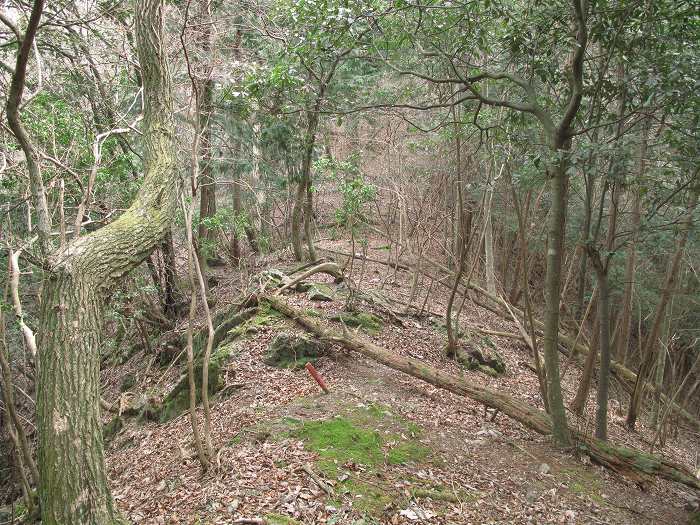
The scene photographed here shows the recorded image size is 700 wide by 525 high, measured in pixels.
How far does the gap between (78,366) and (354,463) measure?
2.71 m

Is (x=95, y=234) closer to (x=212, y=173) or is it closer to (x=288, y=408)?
(x=288, y=408)

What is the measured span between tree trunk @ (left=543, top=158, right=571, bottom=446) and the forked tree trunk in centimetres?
417

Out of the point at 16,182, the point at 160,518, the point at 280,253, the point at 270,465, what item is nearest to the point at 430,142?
the point at 280,253

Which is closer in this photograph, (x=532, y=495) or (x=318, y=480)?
(x=318, y=480)

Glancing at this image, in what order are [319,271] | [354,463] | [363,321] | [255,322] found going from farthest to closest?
[319,271]
[363,321]
[255,322]
[354,463]

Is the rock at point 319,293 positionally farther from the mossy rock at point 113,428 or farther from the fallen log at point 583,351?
the mossy rock at point 113,428

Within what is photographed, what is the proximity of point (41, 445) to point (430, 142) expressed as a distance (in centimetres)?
1083

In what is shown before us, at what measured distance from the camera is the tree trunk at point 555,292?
559 centimetres

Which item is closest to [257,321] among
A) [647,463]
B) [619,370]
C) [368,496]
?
[368,496]

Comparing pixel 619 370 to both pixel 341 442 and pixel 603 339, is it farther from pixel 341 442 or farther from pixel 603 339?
pixel 341 442

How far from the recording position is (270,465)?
4973 mm

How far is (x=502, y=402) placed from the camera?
7.04 m

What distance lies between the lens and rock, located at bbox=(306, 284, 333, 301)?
9383 mm

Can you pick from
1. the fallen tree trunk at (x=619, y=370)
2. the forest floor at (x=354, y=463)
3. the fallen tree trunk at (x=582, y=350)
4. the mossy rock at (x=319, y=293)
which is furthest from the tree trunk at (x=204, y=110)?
the fallen tree trunk at (x=619, y=370)
